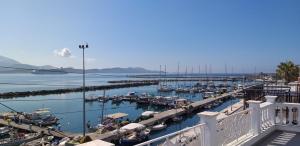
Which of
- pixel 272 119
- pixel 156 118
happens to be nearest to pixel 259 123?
pixel 272 119

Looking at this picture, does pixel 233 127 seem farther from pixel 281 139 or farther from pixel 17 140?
pixel 17 140

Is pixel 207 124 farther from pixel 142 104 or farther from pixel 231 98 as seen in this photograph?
pixel 231 98

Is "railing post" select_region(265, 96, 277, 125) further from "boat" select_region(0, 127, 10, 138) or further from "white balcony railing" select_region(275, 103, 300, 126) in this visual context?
"boat" select_region(0, 127, 10, 138)

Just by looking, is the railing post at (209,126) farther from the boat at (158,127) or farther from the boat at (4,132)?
the boat at (4,132)

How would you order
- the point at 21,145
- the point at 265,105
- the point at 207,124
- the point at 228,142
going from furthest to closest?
the point at 21,145
the point at 265,105
the point at 228,142
the point at 207,124

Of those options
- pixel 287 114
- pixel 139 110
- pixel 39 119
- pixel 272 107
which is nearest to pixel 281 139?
pixel 272 107

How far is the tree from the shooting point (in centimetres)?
3510

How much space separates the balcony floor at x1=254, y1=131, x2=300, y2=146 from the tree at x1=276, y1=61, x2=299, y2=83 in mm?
30978

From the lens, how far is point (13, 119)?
41375 millimetres

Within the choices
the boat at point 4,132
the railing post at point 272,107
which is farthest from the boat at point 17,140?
the railing post at point 272,107

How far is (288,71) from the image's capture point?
119 ft

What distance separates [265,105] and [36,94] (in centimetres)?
8843

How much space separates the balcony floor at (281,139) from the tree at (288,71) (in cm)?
3098

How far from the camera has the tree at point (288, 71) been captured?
35.1 m
